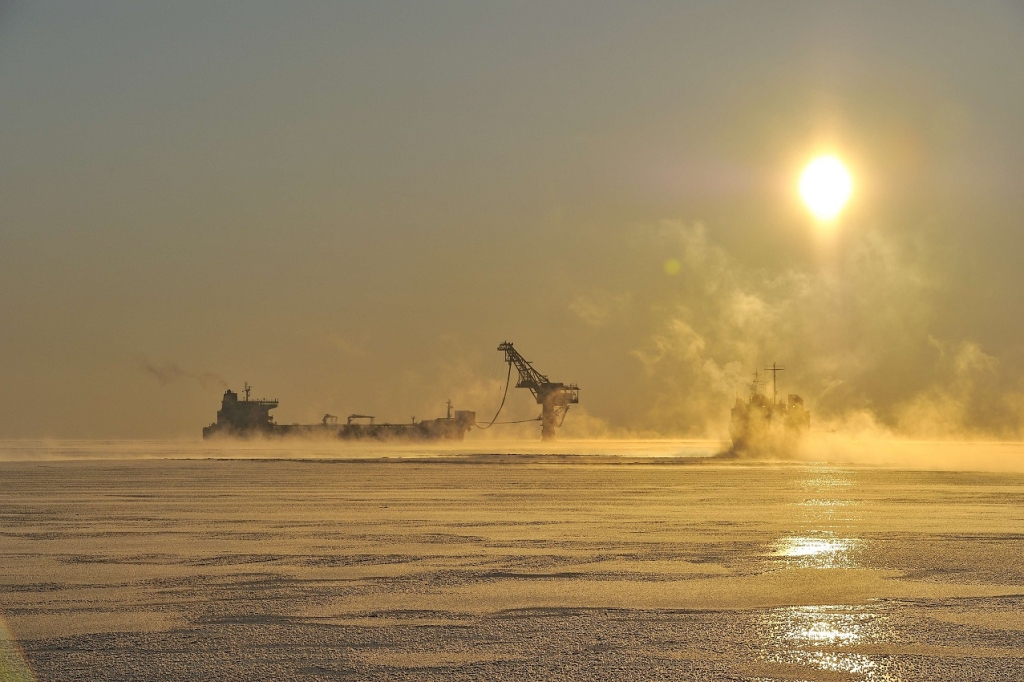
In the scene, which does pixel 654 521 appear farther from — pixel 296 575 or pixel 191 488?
pixel 191 488

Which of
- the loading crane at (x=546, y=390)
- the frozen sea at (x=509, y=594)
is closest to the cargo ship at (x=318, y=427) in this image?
the loading crane at (x=546, y=390)

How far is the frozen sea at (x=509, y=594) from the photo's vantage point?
10.5 metres

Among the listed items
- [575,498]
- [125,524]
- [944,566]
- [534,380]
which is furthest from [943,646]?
[534,380]

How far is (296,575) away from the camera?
52.7 feet

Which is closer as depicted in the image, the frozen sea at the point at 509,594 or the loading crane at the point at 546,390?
the frozen sea at the point at 509,594

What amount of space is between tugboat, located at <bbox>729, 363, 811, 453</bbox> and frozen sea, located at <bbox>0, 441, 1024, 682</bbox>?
8568 cm

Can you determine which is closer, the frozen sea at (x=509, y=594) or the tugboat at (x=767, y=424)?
the frozen sea at (x=509, y=594)

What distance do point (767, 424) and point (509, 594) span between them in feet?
349

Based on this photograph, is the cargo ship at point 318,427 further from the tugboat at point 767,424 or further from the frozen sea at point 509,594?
the frozen sea at point 509,594

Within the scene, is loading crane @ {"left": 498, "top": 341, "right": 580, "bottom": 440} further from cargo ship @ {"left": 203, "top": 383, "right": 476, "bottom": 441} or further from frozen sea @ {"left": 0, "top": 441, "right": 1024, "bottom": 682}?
frozen sea @ {"left": 0, "top": 441, "right": 1024, "bottom": 682}

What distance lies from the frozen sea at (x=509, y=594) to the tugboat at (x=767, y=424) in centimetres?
8568

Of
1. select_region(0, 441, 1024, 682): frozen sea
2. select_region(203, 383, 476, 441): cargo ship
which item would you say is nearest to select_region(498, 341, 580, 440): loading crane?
select_region(203, 383, 476, 441): cargo ship

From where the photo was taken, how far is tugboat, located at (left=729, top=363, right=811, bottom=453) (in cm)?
11412

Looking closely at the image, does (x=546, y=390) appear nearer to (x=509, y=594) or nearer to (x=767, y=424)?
(x=767, y=424)
